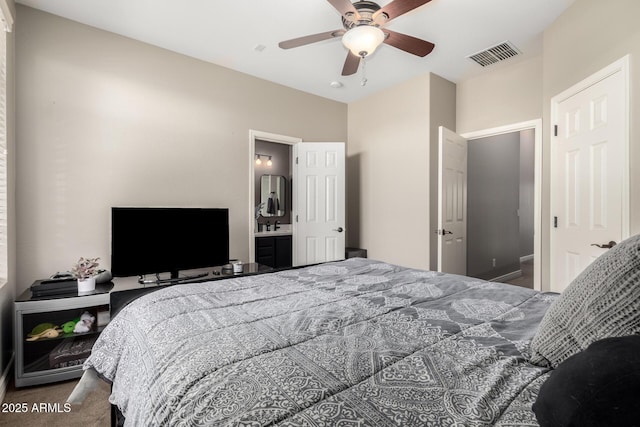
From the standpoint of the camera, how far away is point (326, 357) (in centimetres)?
86

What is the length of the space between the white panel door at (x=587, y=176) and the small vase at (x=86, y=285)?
3.88m

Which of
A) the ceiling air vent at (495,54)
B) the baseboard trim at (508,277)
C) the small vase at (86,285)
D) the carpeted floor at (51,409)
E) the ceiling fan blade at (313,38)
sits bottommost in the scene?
the carpeted floor at (51,409)

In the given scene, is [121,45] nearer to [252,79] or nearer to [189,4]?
[189,4]

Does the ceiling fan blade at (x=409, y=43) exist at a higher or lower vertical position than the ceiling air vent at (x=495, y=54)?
lower

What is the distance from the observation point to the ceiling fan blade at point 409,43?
7.32ft

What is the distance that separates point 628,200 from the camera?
197cm

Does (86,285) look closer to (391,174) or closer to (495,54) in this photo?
(391,174)

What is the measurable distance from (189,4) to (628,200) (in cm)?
355

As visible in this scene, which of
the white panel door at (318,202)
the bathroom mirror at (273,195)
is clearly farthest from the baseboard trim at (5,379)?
the bathroom mirror at (273,195)

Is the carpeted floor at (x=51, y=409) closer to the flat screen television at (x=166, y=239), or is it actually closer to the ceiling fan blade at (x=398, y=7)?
the flat screen television at (x=166, y=239)

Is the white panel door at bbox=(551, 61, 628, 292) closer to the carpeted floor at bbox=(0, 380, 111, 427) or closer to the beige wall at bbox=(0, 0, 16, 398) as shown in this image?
the carpeted floor at bbox=(0, 380, 111, 427)

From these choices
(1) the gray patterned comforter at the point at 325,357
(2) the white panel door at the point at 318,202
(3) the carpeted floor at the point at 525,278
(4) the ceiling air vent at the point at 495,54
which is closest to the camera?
(1) the gray patterned comforter at the point at 325,357

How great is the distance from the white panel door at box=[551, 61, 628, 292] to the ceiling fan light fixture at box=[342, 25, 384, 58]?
5.41 feet

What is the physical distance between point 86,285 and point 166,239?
27.9 inches
